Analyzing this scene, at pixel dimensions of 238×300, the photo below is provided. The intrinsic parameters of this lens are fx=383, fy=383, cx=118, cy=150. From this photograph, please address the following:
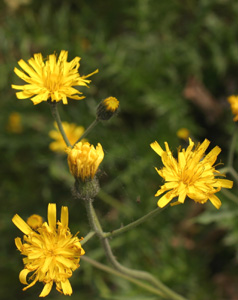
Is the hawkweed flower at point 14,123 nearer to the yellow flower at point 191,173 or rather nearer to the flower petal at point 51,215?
the flower petal at point 51,215

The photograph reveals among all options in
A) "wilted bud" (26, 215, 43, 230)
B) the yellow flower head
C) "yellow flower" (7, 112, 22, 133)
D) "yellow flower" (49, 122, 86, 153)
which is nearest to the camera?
the yellow flower head

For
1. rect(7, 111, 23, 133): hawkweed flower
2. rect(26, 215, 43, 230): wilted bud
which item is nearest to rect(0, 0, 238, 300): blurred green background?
rect(7, 111, 23, 133): hawkweed flower

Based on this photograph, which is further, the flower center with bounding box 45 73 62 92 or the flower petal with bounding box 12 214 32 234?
the flower center with bounding box 45 73 62 92

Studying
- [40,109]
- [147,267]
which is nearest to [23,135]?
[40,109]

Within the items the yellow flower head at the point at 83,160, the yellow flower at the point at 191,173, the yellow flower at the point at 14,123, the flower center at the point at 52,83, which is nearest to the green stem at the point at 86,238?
the yellow flower head at the point at 83,160

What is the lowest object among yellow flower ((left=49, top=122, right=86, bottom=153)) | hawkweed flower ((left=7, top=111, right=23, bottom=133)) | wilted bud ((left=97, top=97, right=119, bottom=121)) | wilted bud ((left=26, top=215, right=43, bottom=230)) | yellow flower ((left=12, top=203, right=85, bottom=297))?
yellow flower ((left=12, top=203, right=85, bottom=297))

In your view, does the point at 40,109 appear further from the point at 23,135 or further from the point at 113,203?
the point at 113,203

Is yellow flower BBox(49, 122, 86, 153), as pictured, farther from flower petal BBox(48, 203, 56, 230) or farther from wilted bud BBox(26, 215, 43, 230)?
flower petal BBox(48, 203, 56, 230)
